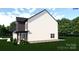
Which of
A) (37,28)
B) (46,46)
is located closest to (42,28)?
(37,28)

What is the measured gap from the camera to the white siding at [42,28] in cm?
973

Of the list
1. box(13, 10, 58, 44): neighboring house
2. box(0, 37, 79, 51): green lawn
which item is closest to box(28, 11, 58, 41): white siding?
box(13, 10, 58, 44): neighboring house

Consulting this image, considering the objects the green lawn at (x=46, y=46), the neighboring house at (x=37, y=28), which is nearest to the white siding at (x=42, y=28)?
the neighboring house at (x=37, y=28)

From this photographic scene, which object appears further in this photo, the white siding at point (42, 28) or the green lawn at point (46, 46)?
the white siding at point (42, 28)

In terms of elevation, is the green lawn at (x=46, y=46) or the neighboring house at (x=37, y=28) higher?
the neighboring house at (x=37, y=28)

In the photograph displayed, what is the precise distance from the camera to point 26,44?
9711 mm

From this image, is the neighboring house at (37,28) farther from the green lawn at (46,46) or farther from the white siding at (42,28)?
the green lawn at (46,46)

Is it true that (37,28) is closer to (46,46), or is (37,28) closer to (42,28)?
(42,28)

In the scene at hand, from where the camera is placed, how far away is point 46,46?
959 cm

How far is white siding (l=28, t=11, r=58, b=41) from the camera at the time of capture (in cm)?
973

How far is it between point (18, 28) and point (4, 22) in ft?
1.61

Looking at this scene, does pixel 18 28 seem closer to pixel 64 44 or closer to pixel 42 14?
pixel 42 14
